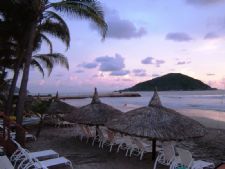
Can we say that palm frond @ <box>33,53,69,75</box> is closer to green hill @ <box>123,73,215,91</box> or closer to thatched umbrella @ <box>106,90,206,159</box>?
thatched umbrella @ <box>106,90,206,159</box>

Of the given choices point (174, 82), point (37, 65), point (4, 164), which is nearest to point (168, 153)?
point (4, 164)

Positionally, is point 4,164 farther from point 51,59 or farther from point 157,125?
point 51,59

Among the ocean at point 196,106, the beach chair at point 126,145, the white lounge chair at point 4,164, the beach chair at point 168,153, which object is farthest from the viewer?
the ocean at point 196,106

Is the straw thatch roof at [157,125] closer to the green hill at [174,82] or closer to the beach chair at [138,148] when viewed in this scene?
the beach chair at [138,148]

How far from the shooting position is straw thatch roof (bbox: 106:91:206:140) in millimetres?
8677

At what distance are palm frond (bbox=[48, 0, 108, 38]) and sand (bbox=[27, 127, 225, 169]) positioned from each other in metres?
4.05

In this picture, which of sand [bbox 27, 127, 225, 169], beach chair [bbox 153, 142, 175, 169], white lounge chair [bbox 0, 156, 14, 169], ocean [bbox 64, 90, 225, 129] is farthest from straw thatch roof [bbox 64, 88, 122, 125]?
ocean [bbox 64, 90, 225, 129]

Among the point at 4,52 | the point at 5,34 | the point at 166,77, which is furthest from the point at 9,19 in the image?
the point at 166,77

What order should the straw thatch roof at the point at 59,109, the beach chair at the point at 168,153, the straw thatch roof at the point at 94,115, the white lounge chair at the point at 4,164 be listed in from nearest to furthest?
the white lounge chair at the point at 4,164, the beach chair at the point at 168,153, the straw thatch roof at the point at 94,115, the straw thatch roof at the point at 59,109

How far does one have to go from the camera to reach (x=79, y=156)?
32.7ft

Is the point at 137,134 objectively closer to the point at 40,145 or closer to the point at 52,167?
the point at 52,167

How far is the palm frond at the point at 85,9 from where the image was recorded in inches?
478

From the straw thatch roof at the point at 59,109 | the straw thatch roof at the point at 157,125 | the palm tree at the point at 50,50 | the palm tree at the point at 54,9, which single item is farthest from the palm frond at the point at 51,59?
the straw thatch roof at the point at 157,125

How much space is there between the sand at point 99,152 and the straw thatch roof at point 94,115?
32.1 inches
